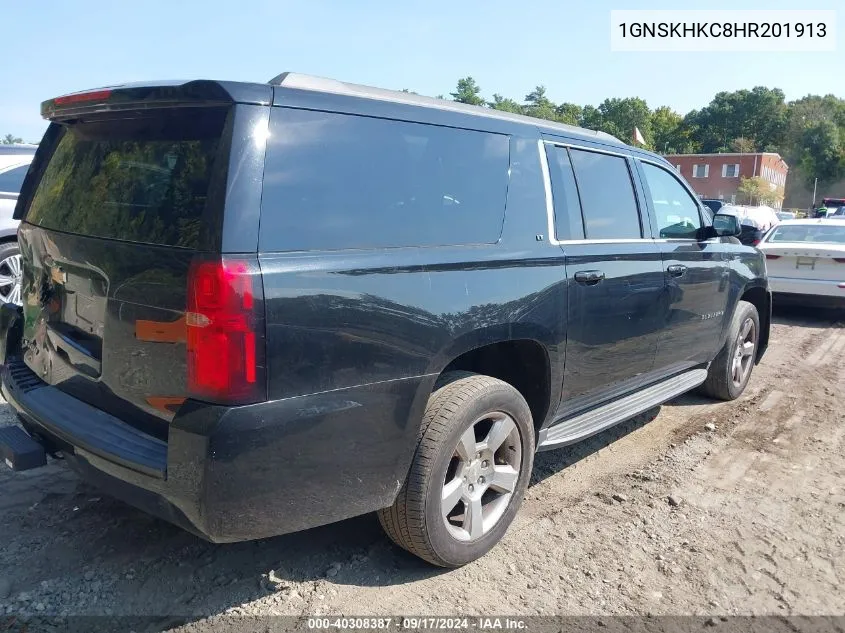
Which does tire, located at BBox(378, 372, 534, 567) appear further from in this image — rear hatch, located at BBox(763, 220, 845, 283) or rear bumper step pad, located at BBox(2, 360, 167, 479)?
rear hatch, located at BBox(763, 220, 845, 283)

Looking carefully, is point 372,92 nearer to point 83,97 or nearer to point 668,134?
point 83,97

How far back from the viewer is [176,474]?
7.72ft

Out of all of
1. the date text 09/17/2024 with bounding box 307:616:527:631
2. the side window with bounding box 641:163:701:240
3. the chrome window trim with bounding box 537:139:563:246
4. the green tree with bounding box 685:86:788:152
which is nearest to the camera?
the date text 09/17/2024 with bounding box 307:616:527:631

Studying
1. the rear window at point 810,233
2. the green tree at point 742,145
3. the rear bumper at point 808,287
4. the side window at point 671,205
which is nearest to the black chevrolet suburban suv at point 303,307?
the side window at point 671,205

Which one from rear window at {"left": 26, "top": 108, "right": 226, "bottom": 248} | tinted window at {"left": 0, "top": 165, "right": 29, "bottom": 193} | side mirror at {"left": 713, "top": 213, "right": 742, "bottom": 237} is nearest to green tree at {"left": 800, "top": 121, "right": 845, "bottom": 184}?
side mirror at {"left": 713, "top": 213, "right": 742, "bottom": 237}

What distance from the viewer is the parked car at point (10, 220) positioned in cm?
647

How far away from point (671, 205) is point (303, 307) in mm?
3249

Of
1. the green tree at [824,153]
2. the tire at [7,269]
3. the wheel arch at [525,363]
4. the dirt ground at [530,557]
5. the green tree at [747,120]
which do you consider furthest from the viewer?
the green tree at [747,120]

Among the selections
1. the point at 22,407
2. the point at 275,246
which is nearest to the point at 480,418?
the point at 275,246

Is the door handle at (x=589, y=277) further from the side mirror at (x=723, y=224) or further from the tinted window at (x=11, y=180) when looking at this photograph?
the tinted window at (x=11, y=180)

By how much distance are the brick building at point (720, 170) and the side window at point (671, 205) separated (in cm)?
7259

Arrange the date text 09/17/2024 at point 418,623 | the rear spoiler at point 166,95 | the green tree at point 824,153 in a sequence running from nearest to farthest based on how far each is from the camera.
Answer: the rear spoiler at point 166,95 → the date text 09/17/2024 at point 418,623 → the green tree at point 824,153

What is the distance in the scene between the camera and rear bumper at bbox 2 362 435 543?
230cm

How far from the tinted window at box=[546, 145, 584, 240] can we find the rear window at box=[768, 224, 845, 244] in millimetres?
7797
